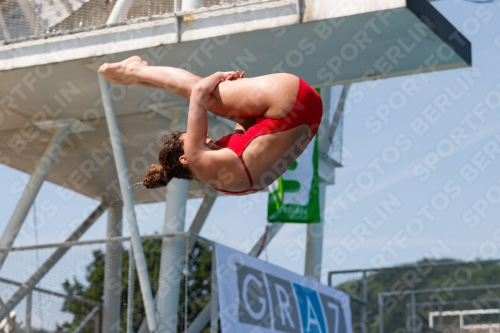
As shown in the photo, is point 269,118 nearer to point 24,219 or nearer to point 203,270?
point 203,270

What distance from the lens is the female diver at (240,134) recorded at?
5762 millimetres

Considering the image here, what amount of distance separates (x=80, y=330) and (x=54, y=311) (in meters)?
0.46

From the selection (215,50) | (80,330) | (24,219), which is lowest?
(80,330)

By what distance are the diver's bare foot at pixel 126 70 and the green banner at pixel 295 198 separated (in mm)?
8188

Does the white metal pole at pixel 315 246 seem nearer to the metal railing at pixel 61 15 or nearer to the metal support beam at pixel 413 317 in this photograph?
the metal support beam at pixel 413 317

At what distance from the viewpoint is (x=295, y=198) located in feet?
47.8

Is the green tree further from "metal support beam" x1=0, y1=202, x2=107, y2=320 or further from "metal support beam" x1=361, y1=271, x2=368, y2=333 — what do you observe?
"metal support beam" x1=361, y1=271, x2=368, y2=333

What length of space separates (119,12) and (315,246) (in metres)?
7.22

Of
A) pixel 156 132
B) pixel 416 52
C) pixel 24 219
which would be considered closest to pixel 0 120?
pixel 24 219

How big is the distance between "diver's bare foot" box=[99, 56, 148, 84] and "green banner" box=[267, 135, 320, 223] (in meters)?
8.19

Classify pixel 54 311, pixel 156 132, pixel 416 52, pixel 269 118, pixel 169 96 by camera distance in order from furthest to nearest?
pixel 156 132, pixel 169 96, pixel 54 311, pixel 416 52, pixel 269 118

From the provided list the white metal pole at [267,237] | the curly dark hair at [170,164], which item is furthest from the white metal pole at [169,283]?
the curly dark hair at [170,164]

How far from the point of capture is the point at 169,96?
1309cm

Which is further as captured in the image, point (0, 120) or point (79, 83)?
point (0, 120)
